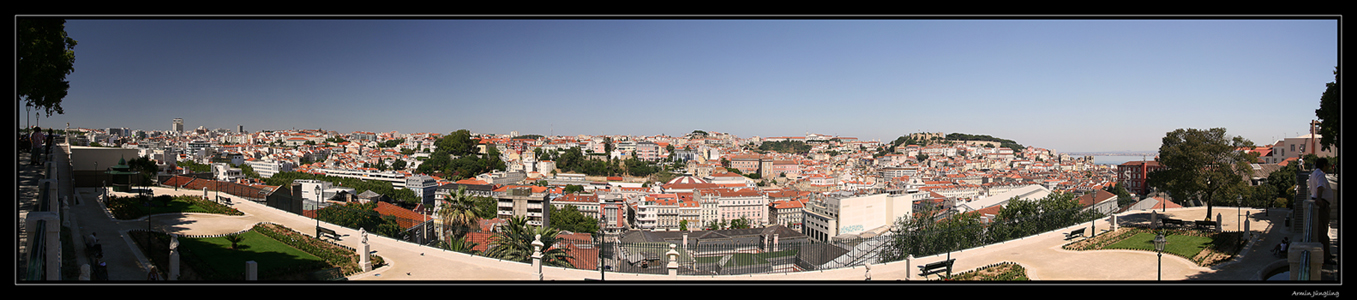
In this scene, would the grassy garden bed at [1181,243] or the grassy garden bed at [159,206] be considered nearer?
the grassy garden bed at [1181,243]

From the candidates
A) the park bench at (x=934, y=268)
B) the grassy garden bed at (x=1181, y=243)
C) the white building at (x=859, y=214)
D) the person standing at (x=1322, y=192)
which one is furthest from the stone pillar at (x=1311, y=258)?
the white building at (x=859, y=214)

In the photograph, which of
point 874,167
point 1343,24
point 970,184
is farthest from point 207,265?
point 874,167

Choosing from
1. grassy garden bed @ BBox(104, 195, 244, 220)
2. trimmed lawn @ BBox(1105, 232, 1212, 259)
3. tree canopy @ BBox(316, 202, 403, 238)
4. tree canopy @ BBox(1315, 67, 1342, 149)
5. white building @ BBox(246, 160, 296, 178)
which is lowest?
white building @ BBox(246, 160, 296, 178)

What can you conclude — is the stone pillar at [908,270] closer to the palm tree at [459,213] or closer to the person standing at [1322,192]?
the person standing at [1322,192]

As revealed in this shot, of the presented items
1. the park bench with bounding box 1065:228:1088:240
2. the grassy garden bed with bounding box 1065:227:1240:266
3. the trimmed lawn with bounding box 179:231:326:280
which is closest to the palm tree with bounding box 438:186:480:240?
the trimmed lawn with bounding box 179:231:326:280

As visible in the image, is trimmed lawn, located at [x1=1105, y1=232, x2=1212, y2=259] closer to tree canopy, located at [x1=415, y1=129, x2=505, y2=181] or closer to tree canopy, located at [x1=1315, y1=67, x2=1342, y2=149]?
tree canopy, located at [x1=1315, y1=67, x2=1342, y2=149]
